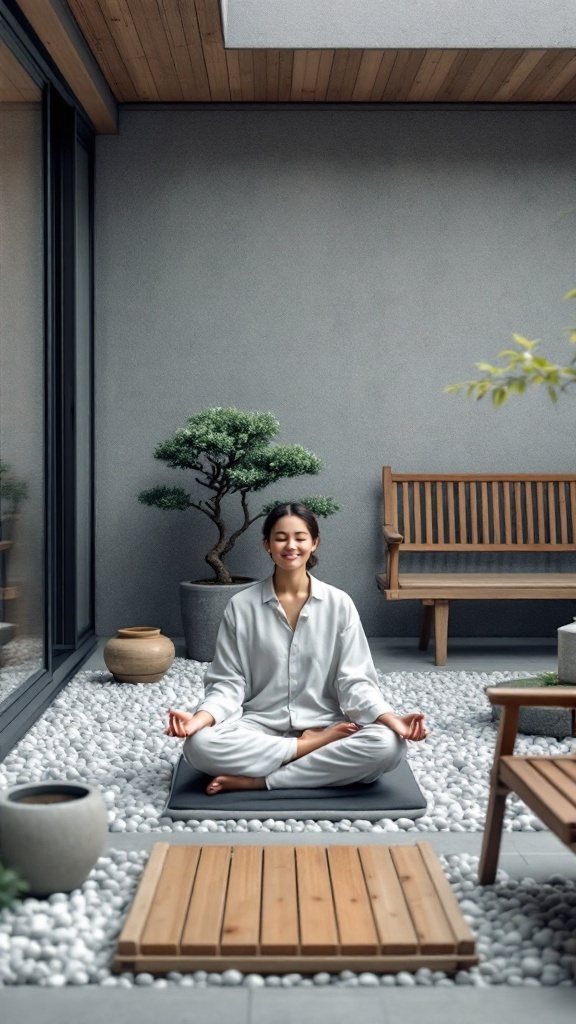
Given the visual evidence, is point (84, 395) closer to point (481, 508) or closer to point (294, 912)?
point (481, 508)

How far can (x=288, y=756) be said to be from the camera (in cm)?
317

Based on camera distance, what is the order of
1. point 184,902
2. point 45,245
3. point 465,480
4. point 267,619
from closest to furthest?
point 184,902 < point 267,619 < point 45,245 < point 465,480

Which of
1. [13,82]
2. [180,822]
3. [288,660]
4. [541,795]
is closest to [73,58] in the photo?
[13,82]

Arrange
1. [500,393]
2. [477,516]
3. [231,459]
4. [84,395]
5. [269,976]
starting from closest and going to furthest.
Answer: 1. [500,393]
2. [269,976]
3. [231,459]
4. [84,395]
5. [477,516]

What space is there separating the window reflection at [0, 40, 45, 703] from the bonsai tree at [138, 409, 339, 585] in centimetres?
107

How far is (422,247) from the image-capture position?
245 inches

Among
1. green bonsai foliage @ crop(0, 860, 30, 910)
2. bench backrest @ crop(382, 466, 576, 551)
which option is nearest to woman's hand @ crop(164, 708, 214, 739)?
green bonsai foliage @ crop(0, 860, 30, 910)

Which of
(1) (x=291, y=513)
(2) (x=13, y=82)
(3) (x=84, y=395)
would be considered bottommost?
(1) (x=291, y=513)

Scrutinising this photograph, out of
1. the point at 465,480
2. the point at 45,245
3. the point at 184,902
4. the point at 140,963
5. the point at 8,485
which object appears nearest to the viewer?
the point at 140,963

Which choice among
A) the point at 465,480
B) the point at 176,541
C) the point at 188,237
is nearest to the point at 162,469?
the point at 176,541

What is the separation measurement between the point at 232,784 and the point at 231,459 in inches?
107

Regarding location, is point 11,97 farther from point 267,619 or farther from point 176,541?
point 176,541

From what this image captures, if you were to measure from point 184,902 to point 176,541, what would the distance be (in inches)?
159

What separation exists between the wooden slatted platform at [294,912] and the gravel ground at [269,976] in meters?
0.03
